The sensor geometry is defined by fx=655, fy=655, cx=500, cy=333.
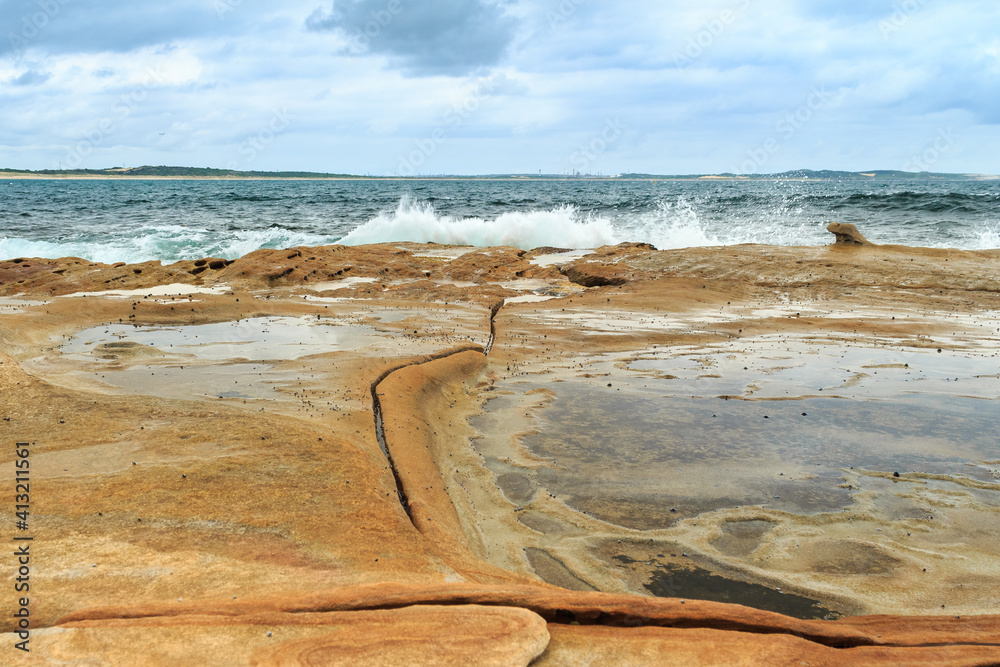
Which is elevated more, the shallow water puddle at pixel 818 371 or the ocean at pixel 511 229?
the ocean at pixel 511 229

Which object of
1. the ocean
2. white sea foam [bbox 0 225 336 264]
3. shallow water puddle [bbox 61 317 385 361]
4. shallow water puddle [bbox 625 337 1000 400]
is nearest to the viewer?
shallow water puddle [bbox 625 337 1000 400]

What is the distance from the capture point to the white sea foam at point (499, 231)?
17.9m

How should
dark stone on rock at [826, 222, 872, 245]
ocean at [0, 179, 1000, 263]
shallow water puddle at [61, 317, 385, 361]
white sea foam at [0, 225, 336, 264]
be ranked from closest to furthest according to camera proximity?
shallow water puddle at [61, 317, 385, 361] < dark stone on rock at [826, 222, 872, 245] < white sea foam at [0, 225, 336, 264] < ocean at [0, 179, 1000, 263]

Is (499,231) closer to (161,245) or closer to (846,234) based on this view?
(846,234)

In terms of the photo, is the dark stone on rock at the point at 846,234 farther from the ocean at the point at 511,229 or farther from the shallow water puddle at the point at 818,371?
the shallow water puddle at the point at 818,371

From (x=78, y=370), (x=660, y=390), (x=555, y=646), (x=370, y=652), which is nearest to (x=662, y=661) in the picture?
(x=555, y=646)

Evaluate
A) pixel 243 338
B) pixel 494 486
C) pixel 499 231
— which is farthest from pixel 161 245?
pixel 494 486

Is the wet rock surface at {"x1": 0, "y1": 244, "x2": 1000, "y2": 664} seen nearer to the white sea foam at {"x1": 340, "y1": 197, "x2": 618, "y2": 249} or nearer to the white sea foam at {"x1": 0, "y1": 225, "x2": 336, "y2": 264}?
the white sea foam at {"x1": 340, "y1": 197, "x2": 618, "y2": 249}

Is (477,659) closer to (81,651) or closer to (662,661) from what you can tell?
(662,661)

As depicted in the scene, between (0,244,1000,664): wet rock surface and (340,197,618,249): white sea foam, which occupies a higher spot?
(340,197,618,249): white sea foam

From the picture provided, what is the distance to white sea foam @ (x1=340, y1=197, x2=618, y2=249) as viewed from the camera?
58.7 feet

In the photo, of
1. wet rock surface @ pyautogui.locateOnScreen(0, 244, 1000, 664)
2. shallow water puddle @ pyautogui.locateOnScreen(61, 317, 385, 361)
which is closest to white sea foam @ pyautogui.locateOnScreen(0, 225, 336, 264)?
wet rock surface @ pyautogui.locateOnScreen(0, 244, 1000, 664)

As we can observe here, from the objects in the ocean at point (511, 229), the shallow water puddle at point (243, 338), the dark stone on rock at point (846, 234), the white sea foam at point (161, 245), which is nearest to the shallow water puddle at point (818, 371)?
the shallow water puddle at point (243, 338)

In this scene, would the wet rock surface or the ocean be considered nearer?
the wet rock surface
